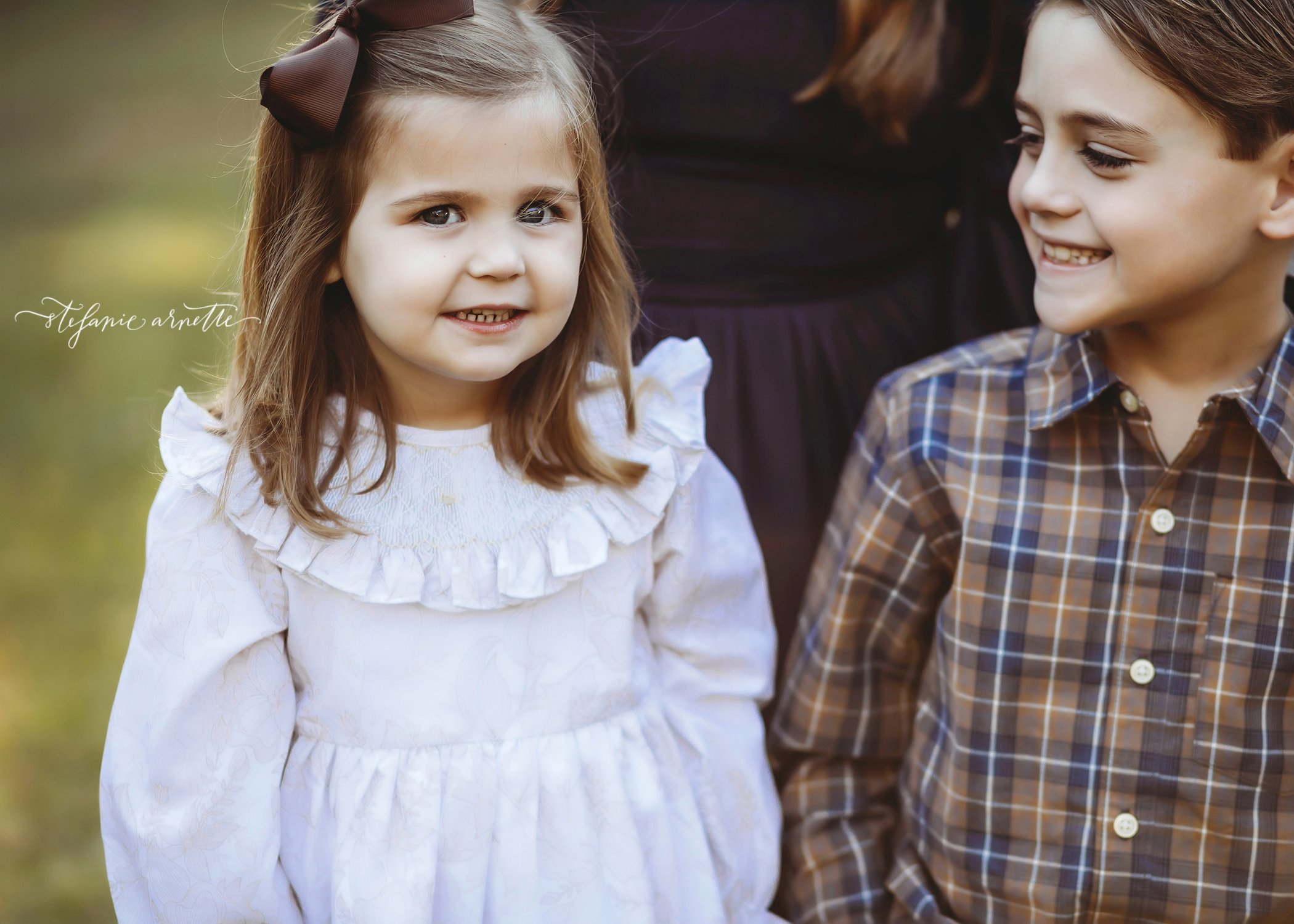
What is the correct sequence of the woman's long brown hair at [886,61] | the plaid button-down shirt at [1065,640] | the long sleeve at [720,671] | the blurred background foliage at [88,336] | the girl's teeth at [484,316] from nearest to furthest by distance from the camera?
the girl's teeth at [484,316] → the plaid button-down shirt at [1065,640] → the long sleeve at [720,671] → the woman's long brown hair at [886,61] → the blurred background foliage at [88,336]

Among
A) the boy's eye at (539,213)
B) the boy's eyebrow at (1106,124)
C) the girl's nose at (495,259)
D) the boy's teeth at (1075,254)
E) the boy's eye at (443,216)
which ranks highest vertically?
the boy's eyebrow at (1106,124)

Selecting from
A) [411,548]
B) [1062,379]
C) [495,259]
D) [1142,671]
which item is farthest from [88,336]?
[1142,671]

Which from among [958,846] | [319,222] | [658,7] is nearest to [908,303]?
[658,7]

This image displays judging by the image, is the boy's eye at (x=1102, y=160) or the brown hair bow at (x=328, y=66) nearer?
the brown hair bow at (x=328, y=66)

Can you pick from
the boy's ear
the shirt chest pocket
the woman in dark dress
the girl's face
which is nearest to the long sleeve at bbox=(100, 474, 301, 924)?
the girl's face

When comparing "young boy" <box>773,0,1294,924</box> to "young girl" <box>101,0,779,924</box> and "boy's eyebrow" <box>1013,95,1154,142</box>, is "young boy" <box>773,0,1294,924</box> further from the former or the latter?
"young girl" <box>101,0,779,924</box>

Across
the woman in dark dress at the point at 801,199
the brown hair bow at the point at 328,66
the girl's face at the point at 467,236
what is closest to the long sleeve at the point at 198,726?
the girl's face at the point at 467,236

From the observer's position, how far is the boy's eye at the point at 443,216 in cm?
123

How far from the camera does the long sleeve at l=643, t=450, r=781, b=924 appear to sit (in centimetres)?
147

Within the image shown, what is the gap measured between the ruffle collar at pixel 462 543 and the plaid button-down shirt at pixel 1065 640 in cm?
31

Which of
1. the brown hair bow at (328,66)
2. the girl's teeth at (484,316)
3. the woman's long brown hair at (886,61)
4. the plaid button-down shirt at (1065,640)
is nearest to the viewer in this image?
the brown hair bow at (328,66)

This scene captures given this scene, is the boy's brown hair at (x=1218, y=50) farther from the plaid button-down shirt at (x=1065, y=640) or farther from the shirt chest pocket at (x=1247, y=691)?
the shirt chest pocket at (x=1247, y=691)

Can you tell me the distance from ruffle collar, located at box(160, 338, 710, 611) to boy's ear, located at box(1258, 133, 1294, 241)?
0.68 metres

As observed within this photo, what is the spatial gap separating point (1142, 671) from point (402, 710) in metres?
0.85
